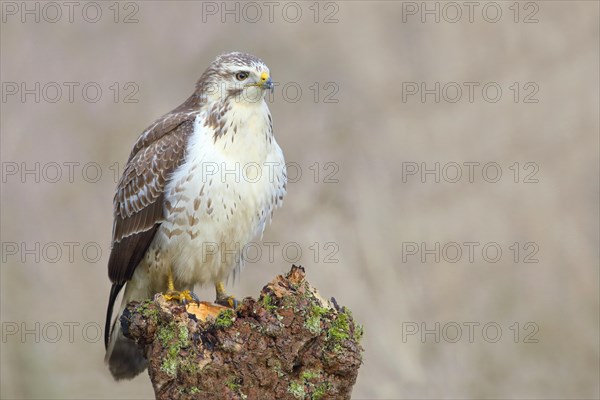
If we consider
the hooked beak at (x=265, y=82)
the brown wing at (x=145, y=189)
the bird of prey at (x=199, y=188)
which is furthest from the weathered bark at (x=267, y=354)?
the hooked beak at (x=265, y=82)

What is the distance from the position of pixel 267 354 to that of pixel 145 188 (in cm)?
207

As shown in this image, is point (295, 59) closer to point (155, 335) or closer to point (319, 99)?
point (319, 99)

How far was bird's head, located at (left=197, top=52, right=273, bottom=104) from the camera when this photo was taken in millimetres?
6809

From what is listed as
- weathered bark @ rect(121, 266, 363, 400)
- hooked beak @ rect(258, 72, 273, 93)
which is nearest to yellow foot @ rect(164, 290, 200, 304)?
weathered bark @ rect(121, 266, 363, 400)

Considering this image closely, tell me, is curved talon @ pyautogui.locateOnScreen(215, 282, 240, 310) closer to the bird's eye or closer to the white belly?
the white belly

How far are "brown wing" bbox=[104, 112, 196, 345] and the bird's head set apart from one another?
0.88 feet

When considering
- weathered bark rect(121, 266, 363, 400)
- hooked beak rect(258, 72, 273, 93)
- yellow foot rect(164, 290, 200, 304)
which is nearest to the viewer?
weathered bark rect(121, 266, 363, 400)

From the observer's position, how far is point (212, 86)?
6.98 meters

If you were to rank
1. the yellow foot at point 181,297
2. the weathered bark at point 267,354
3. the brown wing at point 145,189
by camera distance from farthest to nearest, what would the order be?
the brown wing at point 145,189
the yellow foot at point 181,297
the weathered bark at point 267,354

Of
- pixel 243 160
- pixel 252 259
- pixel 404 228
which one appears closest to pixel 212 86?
pixel 243 160

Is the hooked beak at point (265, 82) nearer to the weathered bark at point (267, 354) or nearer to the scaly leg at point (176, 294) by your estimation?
the scaly leg at point (176, 294)

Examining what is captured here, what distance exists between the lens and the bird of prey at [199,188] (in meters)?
6.78

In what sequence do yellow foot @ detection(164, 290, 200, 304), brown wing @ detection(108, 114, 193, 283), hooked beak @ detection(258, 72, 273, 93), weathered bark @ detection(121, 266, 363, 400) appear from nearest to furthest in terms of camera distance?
weathered bark @ detection(121, 266, 363, 400)
yellow foot @ detection(164, 290, 200, 304)
hooked beak @ detection(258, 72, 273, 93)
brown wing @ detection(108, 114, 193, 283)

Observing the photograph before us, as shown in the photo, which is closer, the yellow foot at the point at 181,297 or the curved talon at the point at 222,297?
the yellow foot at the point at 181,297
